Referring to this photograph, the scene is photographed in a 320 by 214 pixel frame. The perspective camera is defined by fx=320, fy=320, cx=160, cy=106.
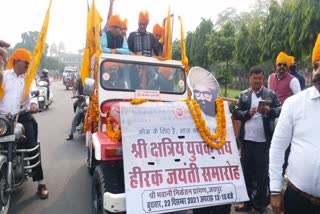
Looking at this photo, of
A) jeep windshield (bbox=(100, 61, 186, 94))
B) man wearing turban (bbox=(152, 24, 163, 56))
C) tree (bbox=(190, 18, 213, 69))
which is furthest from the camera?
tree (bbox=(190, 18, 213, 69))

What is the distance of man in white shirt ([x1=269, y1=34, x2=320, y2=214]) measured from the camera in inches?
79.9

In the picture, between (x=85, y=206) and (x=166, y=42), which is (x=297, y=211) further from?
(x=166, y=42)

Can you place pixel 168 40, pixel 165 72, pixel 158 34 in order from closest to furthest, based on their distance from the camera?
pixel 165 72 → pixel 168 40 → pixel 158 34

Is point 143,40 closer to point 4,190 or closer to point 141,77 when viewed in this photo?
point 141,77

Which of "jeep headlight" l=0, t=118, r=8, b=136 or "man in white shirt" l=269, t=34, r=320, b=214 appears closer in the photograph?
"man in white shirt" l=269, t=34, r=320, b=214

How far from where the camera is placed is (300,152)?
2086 mm

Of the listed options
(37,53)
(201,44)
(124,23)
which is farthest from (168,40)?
(201,44)

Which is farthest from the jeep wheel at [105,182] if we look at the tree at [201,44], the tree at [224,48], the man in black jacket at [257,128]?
the tree at [201,44]

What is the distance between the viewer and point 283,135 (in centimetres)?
217

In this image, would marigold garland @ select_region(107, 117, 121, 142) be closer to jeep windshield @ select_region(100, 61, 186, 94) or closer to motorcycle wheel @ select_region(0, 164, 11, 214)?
jeep windshield @ select_region(100, 61, 186, 94)

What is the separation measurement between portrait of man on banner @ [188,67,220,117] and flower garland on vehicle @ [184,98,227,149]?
8cm

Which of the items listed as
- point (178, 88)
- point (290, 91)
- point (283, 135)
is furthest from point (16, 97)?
point (290, 91)

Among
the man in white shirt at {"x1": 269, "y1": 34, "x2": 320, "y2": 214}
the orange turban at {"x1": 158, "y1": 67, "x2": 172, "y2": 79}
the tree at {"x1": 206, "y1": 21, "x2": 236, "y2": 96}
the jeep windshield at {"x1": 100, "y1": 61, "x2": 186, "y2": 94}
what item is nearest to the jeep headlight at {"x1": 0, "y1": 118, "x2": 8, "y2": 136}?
the jeep windshield at {"x1": 100, "y1": 61, "x2": 186, "y2": 94}

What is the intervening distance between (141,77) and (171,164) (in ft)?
6.17
